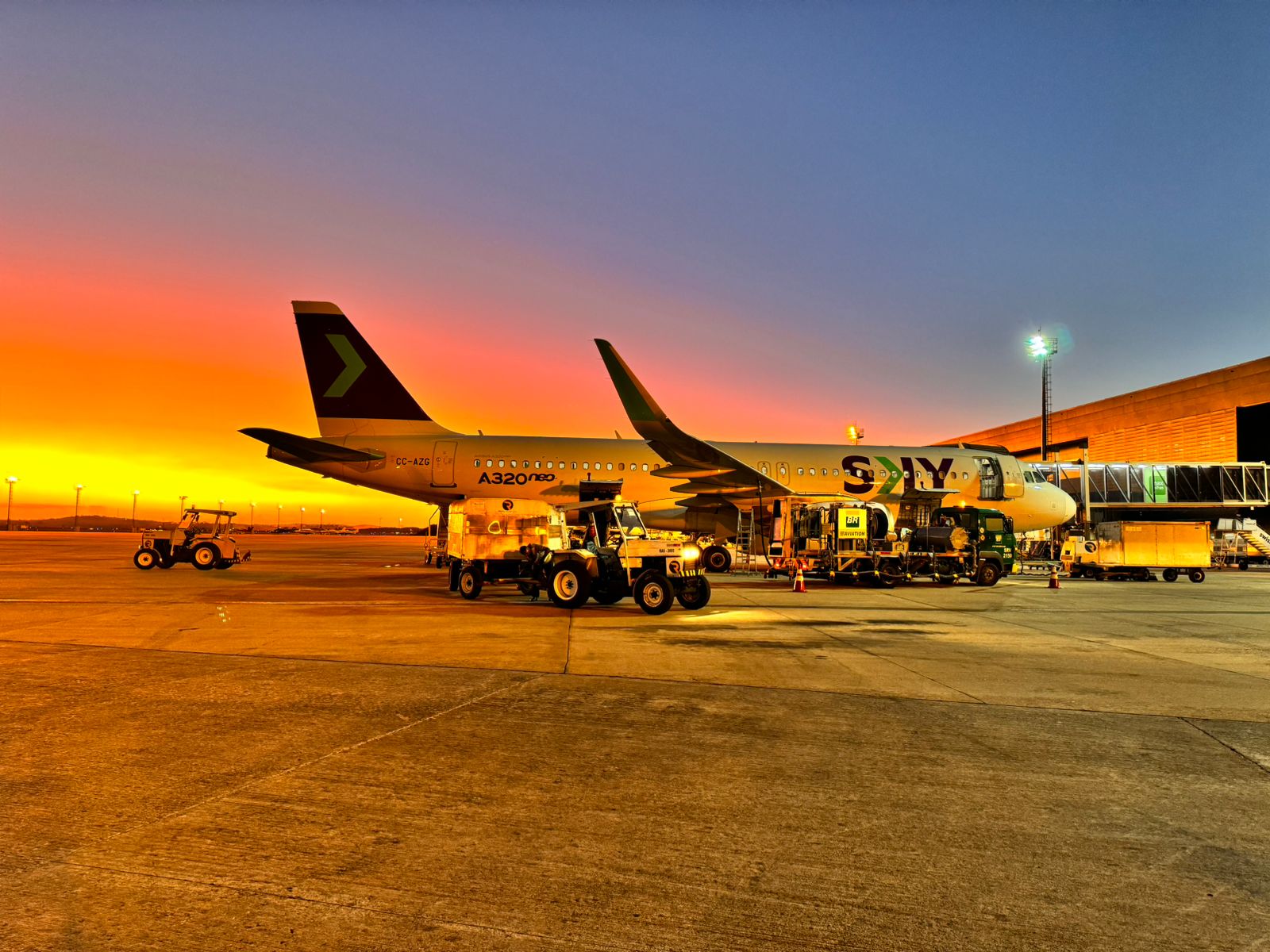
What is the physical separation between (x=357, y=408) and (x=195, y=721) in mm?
23389

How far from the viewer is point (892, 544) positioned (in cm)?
2211

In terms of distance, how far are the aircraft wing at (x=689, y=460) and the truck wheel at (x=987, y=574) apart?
6270 millimetres

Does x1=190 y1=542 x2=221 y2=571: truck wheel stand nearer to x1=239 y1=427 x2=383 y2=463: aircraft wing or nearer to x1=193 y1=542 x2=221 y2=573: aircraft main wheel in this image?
x1=193 y1=542 x2=221 y2=573: aircraft main wheel

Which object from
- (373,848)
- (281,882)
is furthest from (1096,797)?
(281,882)

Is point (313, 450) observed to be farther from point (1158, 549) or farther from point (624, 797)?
point (1158, 549)

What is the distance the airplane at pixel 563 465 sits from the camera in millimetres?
26625

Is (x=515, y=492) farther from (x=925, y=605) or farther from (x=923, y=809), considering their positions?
(x=923, y=809)

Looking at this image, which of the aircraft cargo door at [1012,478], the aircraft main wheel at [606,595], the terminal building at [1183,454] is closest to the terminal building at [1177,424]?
the terminal building at [1183,454]

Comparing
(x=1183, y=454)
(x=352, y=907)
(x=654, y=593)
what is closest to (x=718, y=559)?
(x=654, y=593)

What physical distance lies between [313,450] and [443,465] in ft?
14.0

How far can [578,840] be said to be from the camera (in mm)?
3732

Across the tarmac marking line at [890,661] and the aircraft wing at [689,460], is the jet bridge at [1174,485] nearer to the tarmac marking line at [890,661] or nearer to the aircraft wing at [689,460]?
the aircraft wing at [689,460]

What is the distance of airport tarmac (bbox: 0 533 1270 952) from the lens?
2980 millimetres

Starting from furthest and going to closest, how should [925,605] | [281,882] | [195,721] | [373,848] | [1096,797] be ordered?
[925,605], [195,721], [1096,797], [373,848], [281,882]
